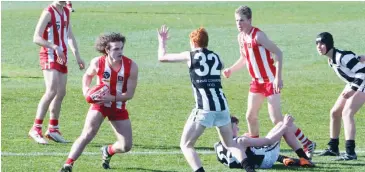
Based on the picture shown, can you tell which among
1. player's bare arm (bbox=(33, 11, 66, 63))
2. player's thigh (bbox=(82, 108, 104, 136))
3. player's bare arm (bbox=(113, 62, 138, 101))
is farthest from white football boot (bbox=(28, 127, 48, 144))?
player's bare arm (bbox=(113, 62, 138, 101))

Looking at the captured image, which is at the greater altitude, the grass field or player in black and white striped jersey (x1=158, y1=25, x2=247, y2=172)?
player in black and white striped jersey (x1=158, y1=25, x2=247, y2=172)

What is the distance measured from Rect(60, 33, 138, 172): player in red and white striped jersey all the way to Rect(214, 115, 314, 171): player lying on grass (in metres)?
1.35

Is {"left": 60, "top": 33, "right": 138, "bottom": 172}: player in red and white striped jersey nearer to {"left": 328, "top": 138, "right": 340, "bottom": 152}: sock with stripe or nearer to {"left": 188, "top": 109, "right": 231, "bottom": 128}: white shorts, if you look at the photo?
{"left": 188, "top": 109, "right": 231, "bottom": 128}: white shorts

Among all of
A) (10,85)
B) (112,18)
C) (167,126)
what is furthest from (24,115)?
(112,18)

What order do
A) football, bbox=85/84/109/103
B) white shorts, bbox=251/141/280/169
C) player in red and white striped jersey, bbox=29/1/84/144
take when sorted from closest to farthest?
1. football, bbox=85/84/109/103
2. white shorts, bbox=251/141/280/169
3. player in red and white striped jersey, bbox=29/1/84/144

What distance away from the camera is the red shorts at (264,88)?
13680mm

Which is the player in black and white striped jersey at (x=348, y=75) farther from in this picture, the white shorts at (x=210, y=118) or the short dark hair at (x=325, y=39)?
the white shorts at (x=210, y=118)

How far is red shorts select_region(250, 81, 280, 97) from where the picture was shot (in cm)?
1368

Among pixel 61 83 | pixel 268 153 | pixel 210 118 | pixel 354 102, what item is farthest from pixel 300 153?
pixel 61 83

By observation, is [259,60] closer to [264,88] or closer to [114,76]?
[264,88]

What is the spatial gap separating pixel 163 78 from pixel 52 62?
7.68m

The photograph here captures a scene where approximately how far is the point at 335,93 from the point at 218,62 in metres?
8.42

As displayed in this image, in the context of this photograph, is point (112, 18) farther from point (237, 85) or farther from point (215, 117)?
point (215, 117)

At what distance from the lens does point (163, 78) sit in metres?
22.7
